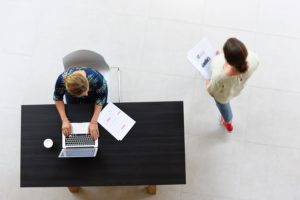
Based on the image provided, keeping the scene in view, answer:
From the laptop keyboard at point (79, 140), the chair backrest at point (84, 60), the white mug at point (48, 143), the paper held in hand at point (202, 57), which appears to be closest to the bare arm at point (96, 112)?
the laptop keyboard at point (79, 140)

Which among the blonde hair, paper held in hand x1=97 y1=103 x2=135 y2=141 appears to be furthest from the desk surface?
the blonde hair

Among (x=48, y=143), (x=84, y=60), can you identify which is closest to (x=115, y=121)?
(x=48, y=143)

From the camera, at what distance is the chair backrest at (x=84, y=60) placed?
8.81 feet

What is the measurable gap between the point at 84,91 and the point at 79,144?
1.32 feet

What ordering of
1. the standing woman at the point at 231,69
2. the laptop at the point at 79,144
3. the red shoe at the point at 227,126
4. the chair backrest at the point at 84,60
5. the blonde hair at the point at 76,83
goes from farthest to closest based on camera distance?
the red shoe at the point at 227,126 < the chair backrest at the point at 84,60 < the laptop at the point at 79,144 < the blonde hair at the point at 76,83 < the standing woman at the point at 231,69

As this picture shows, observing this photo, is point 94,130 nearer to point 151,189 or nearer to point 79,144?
point 79,144

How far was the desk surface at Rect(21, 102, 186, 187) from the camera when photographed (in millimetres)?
2404

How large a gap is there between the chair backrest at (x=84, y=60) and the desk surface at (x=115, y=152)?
0.40 metres

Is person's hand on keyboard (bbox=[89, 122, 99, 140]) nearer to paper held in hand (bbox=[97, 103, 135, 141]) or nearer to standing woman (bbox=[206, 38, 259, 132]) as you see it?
paper held in hand (bbox=[97, 103, 135, 141])

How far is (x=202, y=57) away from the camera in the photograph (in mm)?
2779

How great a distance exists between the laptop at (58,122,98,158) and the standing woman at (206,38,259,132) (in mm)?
974

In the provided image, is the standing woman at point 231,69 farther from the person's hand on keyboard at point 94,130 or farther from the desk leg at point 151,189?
the desk leg at point 151,189

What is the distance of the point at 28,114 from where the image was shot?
254cm

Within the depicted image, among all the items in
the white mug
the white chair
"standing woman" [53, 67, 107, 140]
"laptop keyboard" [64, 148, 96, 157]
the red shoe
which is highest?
the white chair
